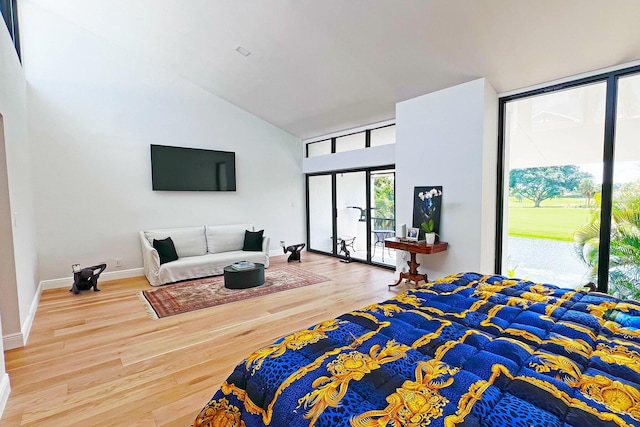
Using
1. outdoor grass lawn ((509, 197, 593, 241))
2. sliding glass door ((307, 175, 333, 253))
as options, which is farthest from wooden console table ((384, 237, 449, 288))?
sliding glass door ((307, 175, 333, 253))

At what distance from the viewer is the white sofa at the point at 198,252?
478 cm

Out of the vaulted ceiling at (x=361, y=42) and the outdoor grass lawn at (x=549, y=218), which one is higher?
the vaulted ceiling at (x=361, y=42)

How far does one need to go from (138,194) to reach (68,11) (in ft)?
9.05

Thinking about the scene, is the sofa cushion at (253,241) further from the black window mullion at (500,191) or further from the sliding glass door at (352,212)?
the black window mullion at (500,191)

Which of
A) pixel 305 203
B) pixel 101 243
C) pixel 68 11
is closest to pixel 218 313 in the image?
pixel 101 243

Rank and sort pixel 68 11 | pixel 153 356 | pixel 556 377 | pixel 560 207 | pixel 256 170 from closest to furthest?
pixel 556 377, pixel 153 356, pixel 560 207, pixel 68 11, pixel 256 170

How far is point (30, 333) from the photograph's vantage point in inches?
122

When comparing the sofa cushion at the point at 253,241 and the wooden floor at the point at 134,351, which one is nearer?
the wooden floor at the point at 134,351

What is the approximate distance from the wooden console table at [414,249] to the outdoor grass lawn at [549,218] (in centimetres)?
99

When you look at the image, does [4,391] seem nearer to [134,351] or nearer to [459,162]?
[134,351]

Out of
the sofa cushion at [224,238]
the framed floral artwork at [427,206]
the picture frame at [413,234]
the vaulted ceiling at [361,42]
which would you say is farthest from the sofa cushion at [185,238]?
the framed floral artwork at [427,206]

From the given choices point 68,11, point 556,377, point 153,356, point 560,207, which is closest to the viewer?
point 556,377

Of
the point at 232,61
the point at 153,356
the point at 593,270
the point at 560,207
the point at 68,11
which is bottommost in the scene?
the point at 153,356

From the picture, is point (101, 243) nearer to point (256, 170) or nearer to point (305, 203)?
point (256, 170)
